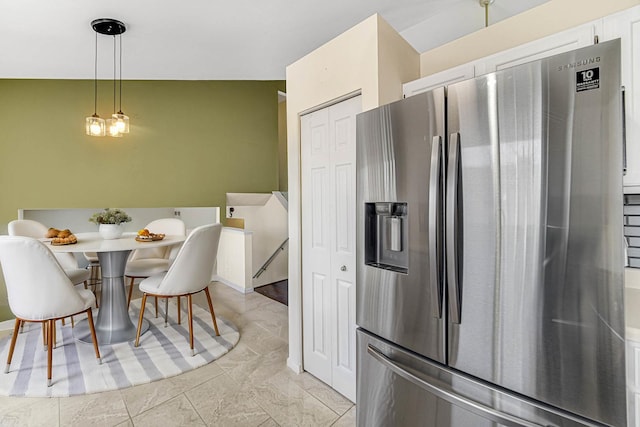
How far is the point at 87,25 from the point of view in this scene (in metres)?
2.37

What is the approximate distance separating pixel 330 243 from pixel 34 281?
1979 mm

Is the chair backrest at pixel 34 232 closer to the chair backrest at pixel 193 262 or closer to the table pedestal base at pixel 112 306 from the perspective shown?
the table pedestal base at pixel 112 306

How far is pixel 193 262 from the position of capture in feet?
8.60

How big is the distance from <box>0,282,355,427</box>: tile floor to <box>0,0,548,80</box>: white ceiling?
8.40ft

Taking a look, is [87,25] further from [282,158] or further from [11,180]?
[282,158]

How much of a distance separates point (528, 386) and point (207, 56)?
128 inches

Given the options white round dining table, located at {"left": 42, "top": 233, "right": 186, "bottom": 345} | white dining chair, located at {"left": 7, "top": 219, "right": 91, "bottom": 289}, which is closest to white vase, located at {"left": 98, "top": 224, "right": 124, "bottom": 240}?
white round dining table, located at {"left": 42, "top": 233, "right": 186, "bottom": 345}

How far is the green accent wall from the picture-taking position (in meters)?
3.93

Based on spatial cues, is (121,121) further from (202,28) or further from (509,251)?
(509,251)

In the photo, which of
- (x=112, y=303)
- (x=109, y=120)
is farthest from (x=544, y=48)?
(x=112, y=303)

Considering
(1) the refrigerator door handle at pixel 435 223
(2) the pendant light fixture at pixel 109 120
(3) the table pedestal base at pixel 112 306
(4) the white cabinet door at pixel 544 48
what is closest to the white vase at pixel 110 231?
(3) the table pedestal base at pixel 112 306

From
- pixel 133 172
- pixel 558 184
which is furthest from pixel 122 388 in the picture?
pixel 133 172

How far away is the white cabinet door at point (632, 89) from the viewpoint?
1.26m

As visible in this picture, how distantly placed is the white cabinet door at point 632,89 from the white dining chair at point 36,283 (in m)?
3.17
